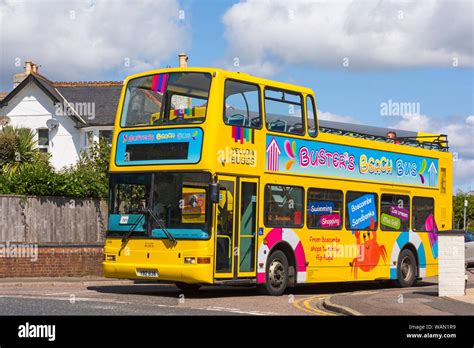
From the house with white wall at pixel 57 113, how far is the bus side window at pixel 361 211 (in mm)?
23369

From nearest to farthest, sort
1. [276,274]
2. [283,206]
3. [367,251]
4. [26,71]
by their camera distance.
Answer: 1. [276,274]
2. [283,206]
3. [367,251]
4. [26,71]

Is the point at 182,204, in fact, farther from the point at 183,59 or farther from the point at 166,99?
the point at 183,59

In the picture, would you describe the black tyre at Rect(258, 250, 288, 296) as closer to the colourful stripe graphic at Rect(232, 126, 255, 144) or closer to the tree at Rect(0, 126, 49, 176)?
the colourful stripe graphic at Rect(232, 126, 255, 144)

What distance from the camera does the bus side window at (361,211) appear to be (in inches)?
906

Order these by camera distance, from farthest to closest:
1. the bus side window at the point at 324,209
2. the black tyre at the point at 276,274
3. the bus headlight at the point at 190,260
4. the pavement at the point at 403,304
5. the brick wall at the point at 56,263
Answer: the brick wall at the point at 56,263 < the bus side window at the point at 324,209 < the black tyre at the point at 276,274 < the bus headlight at the point at 190,260 < the pavement at the point at 403,304

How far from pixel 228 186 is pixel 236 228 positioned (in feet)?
2.96

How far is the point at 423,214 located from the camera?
26.1m

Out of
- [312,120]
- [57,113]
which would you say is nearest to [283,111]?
[312,120]

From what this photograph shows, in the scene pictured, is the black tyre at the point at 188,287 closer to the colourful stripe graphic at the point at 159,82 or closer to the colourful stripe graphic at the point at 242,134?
the colourful stripe graphic at the point at 242,134

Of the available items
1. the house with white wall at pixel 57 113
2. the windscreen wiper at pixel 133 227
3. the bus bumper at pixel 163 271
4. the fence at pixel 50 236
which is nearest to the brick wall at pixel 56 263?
the fence at pixel 50 236

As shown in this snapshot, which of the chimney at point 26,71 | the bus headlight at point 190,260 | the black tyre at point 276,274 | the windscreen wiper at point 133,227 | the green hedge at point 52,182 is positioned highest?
the chimney at point 26,71

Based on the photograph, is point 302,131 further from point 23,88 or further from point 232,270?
point 23,88
